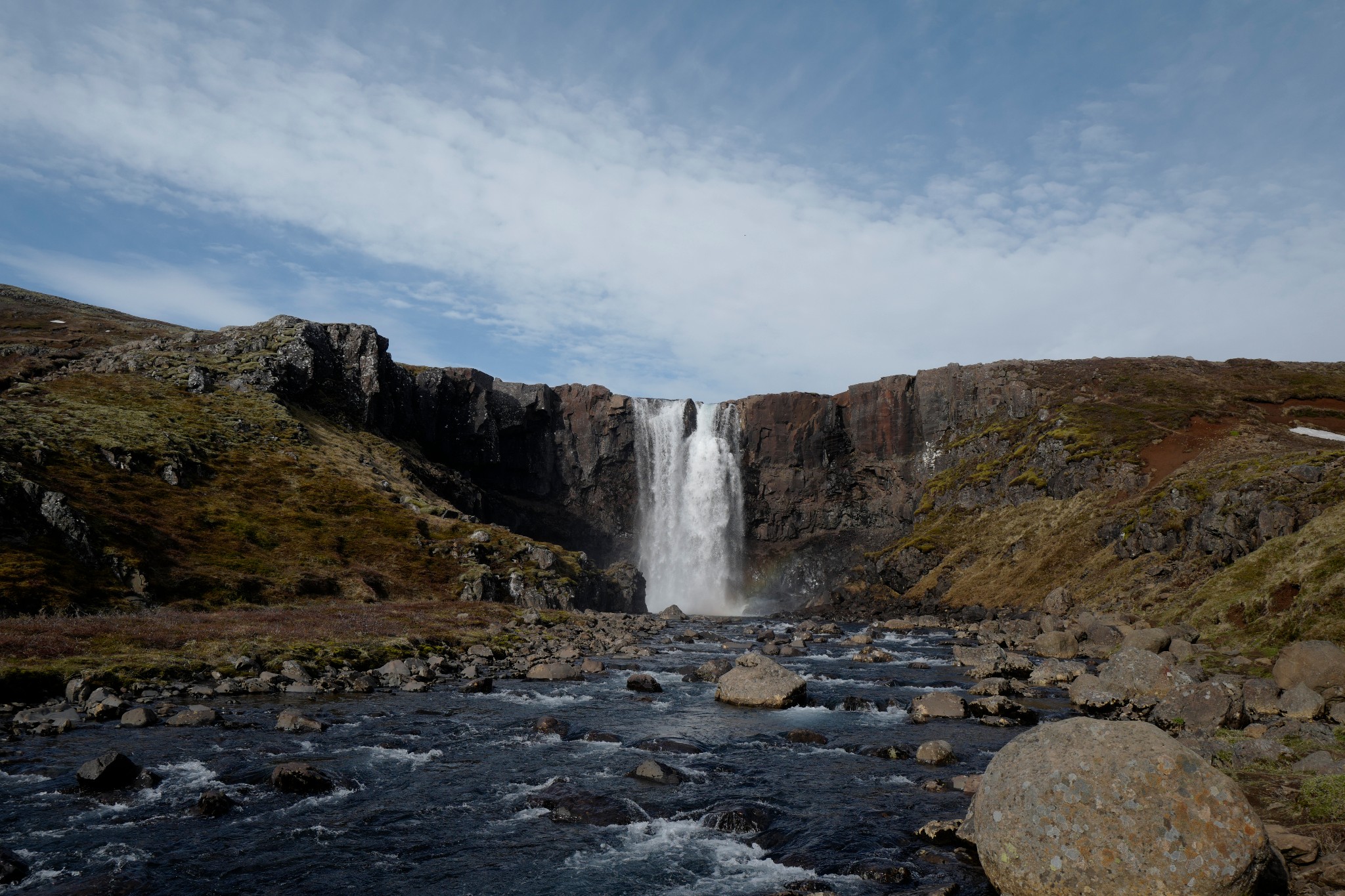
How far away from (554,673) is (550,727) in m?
10.5

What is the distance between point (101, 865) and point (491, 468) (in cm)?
9125

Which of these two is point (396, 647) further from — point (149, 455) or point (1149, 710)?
point (149, 455)

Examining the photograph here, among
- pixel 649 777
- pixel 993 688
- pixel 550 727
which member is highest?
pixel 649 777

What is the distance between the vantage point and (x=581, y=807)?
1590 cm

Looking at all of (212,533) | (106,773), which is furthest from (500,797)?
(212,533)

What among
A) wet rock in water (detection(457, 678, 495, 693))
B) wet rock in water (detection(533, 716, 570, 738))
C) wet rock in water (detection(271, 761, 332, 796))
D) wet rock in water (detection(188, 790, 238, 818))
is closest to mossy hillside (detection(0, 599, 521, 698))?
wet rock in water (detection(457, 678, 495, 693))

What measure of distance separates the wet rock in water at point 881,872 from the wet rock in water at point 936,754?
6910 millimetres

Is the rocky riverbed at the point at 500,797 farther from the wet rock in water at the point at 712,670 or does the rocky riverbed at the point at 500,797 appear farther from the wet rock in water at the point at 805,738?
the wet rock in water at the point at 712,670

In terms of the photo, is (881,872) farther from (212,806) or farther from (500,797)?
(212,806)

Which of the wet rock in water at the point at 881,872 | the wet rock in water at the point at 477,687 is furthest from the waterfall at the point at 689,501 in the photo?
the wet rock in water at the point at 881,872

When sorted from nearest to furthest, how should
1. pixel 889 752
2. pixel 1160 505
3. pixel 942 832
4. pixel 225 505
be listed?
1. pixel 942 832
2. pixel 889 752
3. pixel 225 505
4. pixel 1160 505

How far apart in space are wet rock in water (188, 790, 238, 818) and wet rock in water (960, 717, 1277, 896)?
1466 cm

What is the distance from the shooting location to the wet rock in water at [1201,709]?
18.8m

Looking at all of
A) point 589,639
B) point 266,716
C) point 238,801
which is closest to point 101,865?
point 238,801
